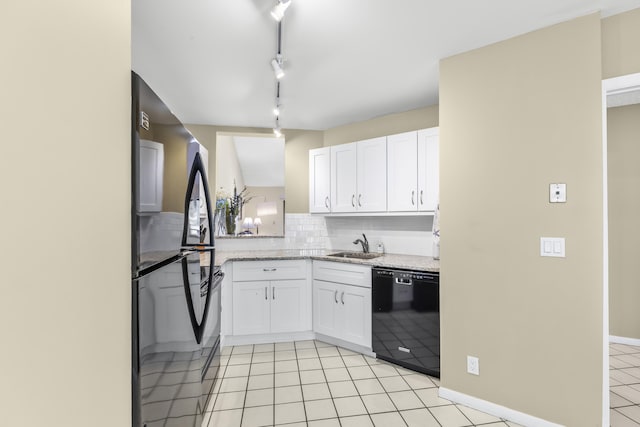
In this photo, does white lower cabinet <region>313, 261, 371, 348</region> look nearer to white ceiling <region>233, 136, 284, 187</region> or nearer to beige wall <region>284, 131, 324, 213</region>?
beige wall <region>284, 131, 324, 213</region>

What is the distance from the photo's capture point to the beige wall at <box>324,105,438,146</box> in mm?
3295

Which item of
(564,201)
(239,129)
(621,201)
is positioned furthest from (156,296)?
(621,201)

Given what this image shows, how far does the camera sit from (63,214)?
1.84 ft

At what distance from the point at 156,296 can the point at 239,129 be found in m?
3.25

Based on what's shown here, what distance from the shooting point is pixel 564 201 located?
1853 millimetres

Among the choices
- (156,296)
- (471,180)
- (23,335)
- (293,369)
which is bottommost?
(293,369)

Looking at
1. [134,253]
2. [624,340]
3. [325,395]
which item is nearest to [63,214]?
[134,253]

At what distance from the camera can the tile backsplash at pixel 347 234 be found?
337 cm

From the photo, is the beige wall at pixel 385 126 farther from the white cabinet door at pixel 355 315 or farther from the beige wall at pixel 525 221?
the white cabinet door at pixel 355 315

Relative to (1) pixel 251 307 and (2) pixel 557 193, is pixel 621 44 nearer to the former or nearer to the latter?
(2) pixel 557 193

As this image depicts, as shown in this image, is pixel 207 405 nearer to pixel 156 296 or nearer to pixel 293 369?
pixel 293 369

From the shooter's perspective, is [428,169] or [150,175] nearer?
[150,175]

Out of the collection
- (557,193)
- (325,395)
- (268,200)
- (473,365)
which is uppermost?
(268,200)

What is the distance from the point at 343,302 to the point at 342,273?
0.30 metres
